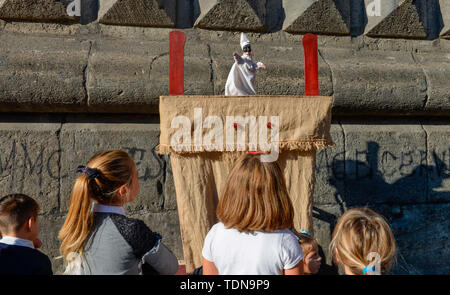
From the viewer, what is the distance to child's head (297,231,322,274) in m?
2.30

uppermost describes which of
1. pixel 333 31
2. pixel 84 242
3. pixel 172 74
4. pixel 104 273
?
pixel 333 31

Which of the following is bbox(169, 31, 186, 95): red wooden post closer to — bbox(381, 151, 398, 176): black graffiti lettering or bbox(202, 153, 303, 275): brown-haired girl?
bbox(202, 153, 303, 275): brown-haired girl

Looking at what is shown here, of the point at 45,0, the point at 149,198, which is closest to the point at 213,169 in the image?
the point at 149,198

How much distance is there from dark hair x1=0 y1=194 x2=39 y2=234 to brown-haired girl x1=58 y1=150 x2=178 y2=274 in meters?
0.34

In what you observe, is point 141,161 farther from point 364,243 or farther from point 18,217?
point 364,243

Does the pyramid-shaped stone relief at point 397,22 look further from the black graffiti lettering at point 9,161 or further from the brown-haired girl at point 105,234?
the black graffiti lettering at point 9,161

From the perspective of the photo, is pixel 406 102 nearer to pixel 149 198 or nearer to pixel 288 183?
pixel 288 183

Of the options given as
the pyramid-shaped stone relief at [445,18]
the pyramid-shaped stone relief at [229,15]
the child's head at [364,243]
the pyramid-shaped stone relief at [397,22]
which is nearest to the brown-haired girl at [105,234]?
the child's head at [364,243]

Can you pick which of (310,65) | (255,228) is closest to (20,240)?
(255,228)

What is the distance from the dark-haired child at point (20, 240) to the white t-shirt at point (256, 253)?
79 cm

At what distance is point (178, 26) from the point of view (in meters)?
3.44

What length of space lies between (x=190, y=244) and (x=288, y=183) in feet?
2.41

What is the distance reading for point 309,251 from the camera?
231 cm

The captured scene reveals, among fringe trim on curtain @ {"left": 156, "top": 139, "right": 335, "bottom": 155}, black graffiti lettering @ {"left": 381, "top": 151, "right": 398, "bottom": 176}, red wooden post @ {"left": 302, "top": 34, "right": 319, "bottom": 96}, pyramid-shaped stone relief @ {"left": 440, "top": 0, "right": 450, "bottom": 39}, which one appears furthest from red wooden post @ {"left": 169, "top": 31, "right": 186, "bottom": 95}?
pyramid-shaped stone relief @ {"left": 440, "top": 0, "right": 450, "bottom": 39}
